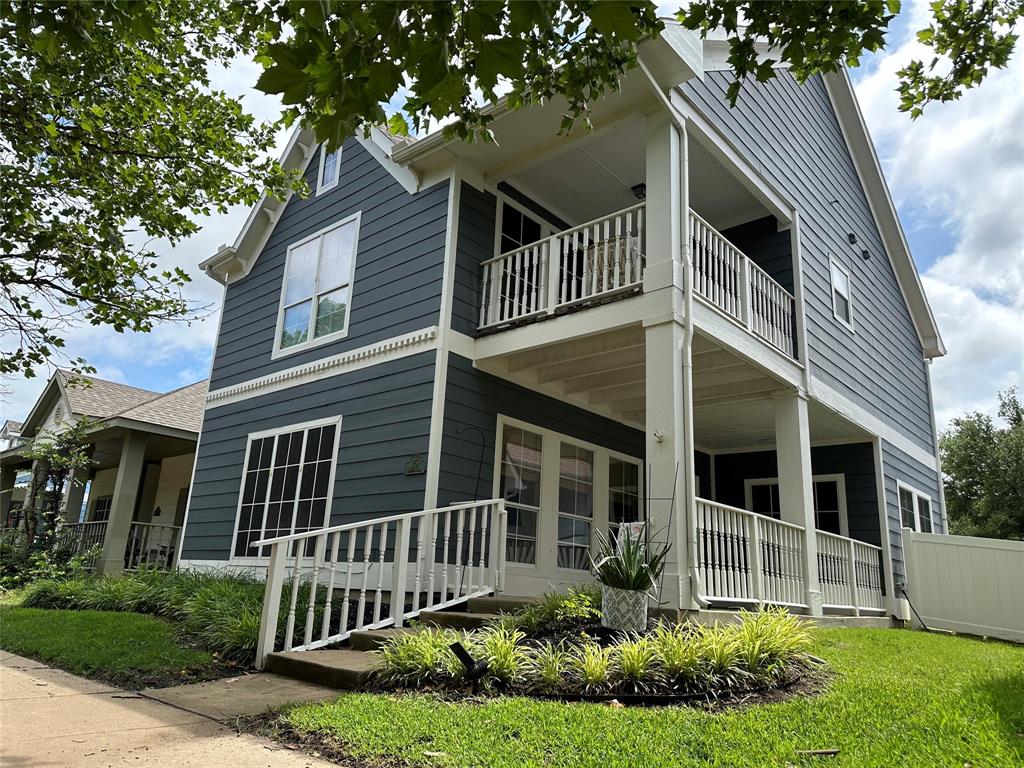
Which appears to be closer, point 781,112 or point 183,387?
point 781,112

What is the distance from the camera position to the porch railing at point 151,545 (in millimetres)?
14445

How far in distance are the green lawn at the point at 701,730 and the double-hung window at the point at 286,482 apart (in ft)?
17.2

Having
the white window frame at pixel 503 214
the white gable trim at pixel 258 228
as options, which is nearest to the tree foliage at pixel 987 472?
the white window frame at pixel 503 214

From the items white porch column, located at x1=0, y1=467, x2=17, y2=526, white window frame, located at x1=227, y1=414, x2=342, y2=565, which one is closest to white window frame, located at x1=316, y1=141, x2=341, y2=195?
white window frame, located at x1=227, y1=414, x2=342, y2=565

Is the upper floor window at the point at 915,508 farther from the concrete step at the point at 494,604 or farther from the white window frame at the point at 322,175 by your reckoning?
the white window frame at the point at 322,175

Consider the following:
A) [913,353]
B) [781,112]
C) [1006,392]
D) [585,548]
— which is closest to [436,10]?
[585,548]

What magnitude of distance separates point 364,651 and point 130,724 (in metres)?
2.26

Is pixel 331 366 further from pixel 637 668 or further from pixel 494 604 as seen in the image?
pixel 637 668

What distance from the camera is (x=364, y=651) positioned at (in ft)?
20.1

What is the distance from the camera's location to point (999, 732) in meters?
3.68

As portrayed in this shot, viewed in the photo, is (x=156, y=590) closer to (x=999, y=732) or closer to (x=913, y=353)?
(x=999, y=732)

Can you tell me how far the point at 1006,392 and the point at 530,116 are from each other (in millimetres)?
28188

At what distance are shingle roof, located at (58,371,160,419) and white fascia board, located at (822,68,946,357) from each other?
50.6ft

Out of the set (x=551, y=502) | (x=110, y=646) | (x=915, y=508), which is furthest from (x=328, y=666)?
(x=915, y=508)
